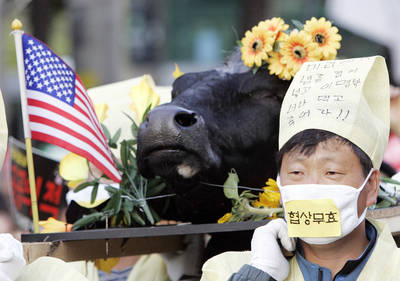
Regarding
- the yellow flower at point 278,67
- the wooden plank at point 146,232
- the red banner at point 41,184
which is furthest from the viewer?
the red banner at point 41,184

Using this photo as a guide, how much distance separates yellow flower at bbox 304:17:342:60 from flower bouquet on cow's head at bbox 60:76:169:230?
859 millimetres

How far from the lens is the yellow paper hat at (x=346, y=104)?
2.89 m

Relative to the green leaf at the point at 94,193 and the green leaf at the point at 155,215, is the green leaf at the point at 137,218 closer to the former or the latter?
the green leaf at the point at 155,215

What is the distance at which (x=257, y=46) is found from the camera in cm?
378

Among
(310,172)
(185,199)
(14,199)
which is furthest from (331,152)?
(14,199)

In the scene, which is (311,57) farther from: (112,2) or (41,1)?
(41,1)

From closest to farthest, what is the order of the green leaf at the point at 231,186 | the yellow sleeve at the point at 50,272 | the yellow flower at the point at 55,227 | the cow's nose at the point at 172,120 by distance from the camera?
the yellow sleeve at the point at 50,272 < the cow's nose at the point at 172,120 < the green leaf at the point at 231,186 < the yellow flower at the point at 55,227

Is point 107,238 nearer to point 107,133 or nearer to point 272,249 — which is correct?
point 107,133

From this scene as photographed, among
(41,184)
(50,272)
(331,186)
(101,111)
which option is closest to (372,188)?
(331,186)

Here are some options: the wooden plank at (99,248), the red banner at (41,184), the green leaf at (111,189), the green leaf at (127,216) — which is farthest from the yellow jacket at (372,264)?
Result: the red banner at (41,184)

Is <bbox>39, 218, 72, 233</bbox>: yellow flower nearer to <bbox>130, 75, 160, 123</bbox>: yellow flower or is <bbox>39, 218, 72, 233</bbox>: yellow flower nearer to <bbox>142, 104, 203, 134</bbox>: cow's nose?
<bbox>130, 75, 160, 123</bbox>: yellow flower

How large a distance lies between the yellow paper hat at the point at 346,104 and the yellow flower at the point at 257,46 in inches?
26.4

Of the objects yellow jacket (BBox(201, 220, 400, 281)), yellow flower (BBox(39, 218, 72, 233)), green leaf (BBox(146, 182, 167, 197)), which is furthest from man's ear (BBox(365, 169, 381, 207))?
yellow flower (BBox(39, 218, 72, 233))

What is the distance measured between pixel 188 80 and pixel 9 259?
55.2 inches
